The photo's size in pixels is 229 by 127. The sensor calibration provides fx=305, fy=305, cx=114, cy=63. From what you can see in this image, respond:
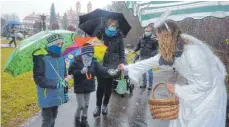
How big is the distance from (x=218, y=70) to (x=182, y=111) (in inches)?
28.3

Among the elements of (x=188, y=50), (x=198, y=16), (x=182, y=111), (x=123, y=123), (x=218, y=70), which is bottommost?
(x=123, y=123)

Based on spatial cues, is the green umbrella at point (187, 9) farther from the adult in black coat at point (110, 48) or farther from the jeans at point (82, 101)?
the jeans at point (82, 101)

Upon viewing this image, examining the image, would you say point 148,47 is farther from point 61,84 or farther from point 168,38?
point 168,38

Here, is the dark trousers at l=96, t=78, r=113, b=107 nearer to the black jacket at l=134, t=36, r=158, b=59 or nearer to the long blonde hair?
the long blonde hair

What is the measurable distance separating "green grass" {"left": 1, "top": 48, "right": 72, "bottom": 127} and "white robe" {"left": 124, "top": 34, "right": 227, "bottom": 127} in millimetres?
3459

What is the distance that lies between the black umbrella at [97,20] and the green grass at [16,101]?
2.19 metres

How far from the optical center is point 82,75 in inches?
215

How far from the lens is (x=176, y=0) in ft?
16.6

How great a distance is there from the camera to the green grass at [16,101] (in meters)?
6.17

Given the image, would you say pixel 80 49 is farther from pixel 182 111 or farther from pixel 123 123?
pixel 182 111

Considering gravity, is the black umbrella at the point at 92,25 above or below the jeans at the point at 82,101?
above

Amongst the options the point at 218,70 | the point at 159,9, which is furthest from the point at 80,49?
the point at 218,70

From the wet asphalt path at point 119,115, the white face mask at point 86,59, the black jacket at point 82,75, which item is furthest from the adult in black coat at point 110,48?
the white face mask at point 86,59

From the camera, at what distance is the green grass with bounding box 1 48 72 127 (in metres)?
6.17
